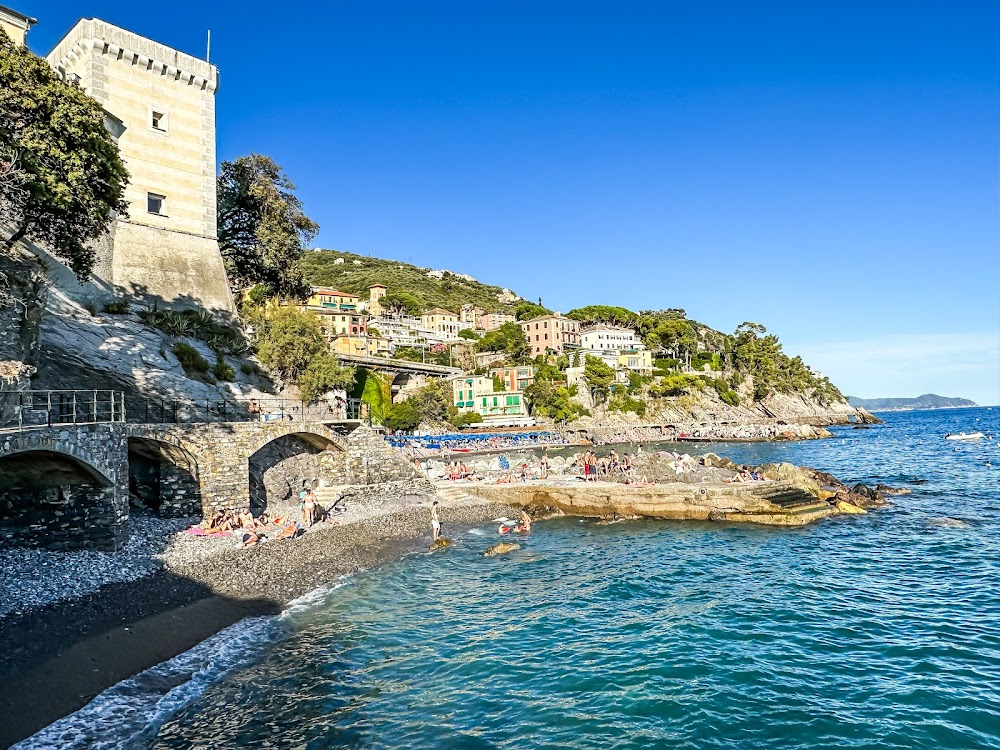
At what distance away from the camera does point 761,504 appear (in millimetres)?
23500

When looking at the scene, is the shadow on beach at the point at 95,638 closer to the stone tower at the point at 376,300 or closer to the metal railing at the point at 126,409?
the metal railing at the point at 126,409

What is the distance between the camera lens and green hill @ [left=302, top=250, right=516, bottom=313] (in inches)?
6083

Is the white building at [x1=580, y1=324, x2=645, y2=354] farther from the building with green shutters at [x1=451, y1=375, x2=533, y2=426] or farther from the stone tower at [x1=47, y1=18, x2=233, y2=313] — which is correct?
the stone tower at [x1=47, y1=18, x2=233, y2=313]

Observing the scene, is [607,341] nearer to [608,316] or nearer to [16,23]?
[608,316]

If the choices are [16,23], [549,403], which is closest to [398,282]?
[549,403]

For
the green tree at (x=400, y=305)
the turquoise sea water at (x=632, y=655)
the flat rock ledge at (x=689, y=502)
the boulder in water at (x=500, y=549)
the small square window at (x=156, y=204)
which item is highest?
the green tree at (x=400, y=305)

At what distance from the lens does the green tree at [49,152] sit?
48.6 ft

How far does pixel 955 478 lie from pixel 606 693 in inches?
1394

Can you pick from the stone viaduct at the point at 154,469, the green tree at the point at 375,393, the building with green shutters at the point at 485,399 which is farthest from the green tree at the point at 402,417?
the stone viaduct at the point at 154,469

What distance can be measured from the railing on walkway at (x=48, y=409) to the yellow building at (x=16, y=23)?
19.2 metres

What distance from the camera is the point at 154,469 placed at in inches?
806

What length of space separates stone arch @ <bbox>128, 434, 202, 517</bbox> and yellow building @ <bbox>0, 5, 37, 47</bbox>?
21.3m

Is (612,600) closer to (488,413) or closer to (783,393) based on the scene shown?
(488,413)

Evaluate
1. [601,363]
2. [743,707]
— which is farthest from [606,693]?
[601,363]
